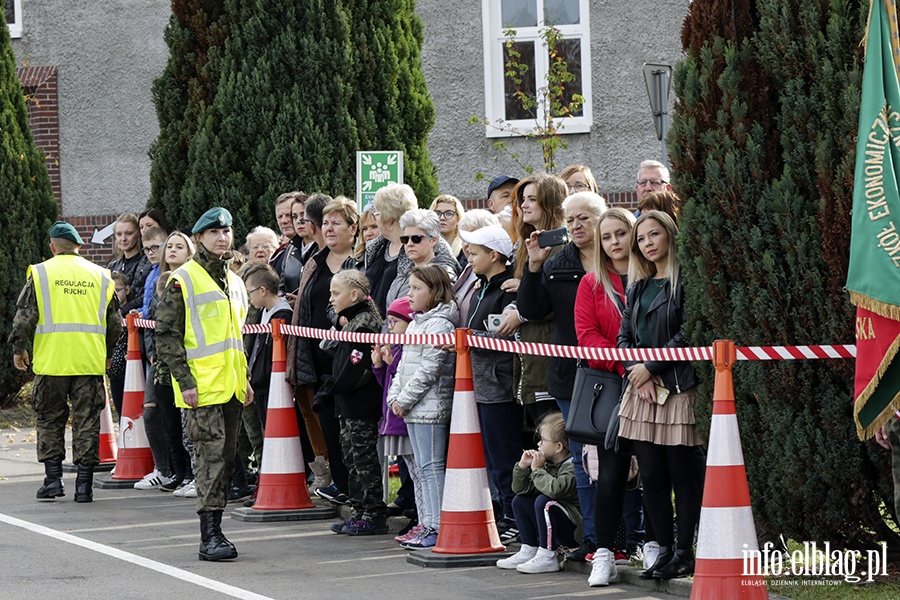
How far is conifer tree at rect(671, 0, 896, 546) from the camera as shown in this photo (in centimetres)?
736

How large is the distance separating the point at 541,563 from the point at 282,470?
298cm

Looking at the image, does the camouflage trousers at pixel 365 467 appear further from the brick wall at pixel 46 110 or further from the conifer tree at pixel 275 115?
the brick wall at pixel 46 110

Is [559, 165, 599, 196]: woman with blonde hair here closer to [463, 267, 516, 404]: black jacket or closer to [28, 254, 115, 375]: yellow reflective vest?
[463, 267, 516, 404]: black jacket

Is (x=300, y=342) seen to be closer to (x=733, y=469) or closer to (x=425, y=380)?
(x=425, y=380)

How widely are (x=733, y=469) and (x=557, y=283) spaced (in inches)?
73.8

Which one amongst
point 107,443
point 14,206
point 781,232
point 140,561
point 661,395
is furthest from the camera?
point 14,206

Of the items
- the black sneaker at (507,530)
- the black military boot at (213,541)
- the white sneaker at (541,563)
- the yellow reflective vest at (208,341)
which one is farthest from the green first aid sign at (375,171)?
the white sneaker at (541,563)

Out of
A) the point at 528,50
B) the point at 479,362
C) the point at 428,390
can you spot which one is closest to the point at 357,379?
the point at 428,390

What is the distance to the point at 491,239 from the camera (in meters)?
9.02

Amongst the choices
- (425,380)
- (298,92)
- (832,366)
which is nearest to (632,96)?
(298,92)

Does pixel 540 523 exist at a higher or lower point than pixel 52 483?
higher

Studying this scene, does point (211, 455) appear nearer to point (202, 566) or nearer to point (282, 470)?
point (202, 566)

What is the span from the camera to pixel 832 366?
7426 millimetres

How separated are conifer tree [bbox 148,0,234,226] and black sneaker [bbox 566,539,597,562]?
8.71 meters
